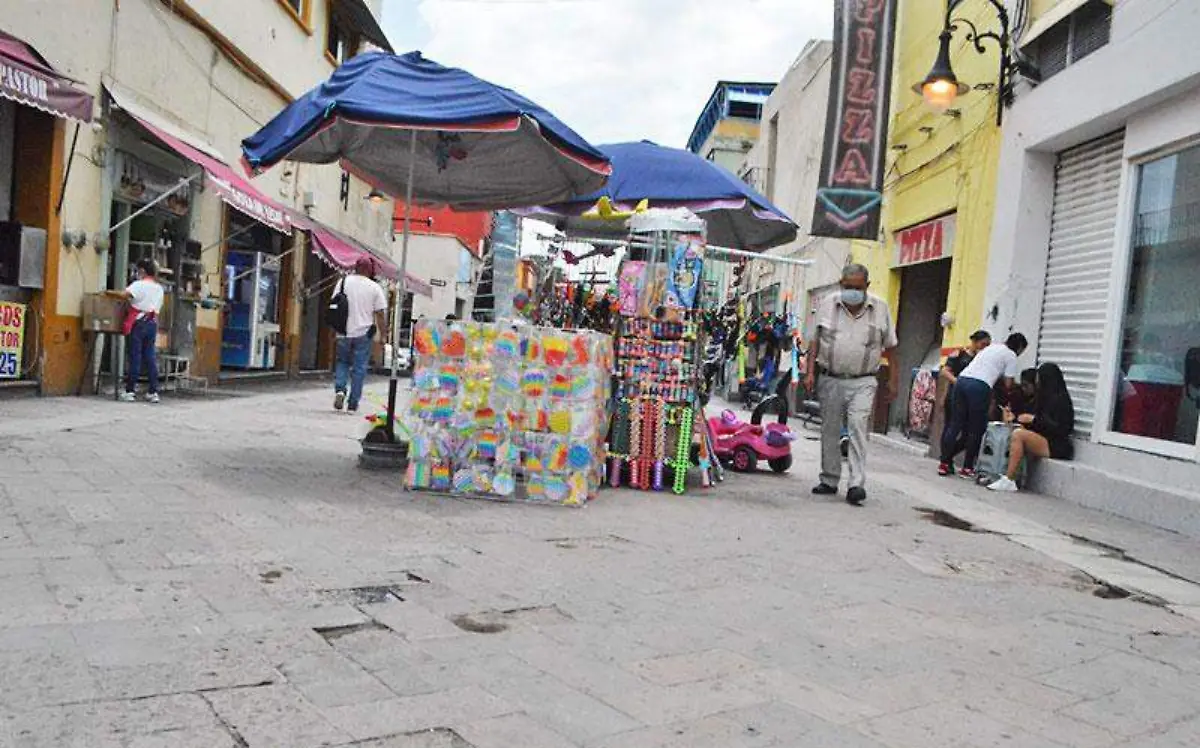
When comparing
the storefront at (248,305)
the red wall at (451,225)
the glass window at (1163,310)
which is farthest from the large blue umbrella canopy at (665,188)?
the red wall at (451,225)

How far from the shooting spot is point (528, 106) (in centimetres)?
529

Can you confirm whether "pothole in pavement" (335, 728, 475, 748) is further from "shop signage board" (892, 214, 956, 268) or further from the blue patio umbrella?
"shop signage board" (892, 214, 956, 268)

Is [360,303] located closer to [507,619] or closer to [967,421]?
[967,421]

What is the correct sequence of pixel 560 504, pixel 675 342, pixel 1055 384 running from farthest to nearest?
pixel 1055 384
pixel 675 342
pixel 560 504

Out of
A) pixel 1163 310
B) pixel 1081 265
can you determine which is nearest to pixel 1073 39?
pixel 1081 265

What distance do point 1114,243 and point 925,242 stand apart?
429 cm

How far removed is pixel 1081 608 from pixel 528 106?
151 inches

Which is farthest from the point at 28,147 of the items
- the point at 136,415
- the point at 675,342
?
the point at 675,342

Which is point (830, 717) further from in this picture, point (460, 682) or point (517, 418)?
point (517, 418)

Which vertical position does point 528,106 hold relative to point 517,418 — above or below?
above

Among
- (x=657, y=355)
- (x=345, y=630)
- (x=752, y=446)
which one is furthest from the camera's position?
(x=752, y=446)

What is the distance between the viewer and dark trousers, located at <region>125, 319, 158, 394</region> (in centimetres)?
890

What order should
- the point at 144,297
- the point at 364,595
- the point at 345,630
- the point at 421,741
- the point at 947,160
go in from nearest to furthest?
the point at 421,741, the point at 345,630, the point at 364,595, the point at 144,297, the point at 947,160

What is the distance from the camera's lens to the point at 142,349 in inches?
358
